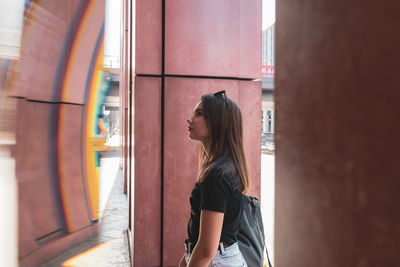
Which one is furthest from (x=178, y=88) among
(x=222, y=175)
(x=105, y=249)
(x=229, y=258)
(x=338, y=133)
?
(x=338, y=133)

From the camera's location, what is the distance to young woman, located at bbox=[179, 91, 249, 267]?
130 centimetres

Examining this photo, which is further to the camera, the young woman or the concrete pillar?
the young woman

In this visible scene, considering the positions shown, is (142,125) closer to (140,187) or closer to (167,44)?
(140,187)

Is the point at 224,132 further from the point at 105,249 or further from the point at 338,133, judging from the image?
the point at 105,249

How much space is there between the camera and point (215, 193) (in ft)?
4.30

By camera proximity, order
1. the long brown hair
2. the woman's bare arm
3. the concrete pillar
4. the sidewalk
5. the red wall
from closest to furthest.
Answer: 1. the concrete pillar
2. the woman's bare arm
3. the long brown hair
4. the red wall
5. the sidewalk

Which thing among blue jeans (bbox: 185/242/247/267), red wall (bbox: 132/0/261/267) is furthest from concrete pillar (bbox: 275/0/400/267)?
red wall (bbox: 132/0/261/267)

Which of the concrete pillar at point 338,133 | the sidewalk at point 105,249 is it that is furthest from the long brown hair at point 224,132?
the sidewalk at point 105,249

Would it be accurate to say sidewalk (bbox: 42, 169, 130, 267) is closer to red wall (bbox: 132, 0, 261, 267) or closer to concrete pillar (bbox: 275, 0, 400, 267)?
red wall (bbox: 132, 0, 261, 267)

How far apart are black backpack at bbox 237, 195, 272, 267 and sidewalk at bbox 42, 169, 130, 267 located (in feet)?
8.93

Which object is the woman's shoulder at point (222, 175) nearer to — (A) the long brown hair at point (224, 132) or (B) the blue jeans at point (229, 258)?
(A) the long brown hair at point (224, 132)

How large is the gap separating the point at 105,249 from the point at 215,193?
3508mm

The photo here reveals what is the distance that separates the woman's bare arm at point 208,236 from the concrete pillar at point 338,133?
90cm

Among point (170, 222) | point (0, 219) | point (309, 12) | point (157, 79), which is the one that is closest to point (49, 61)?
point (157, 79)
